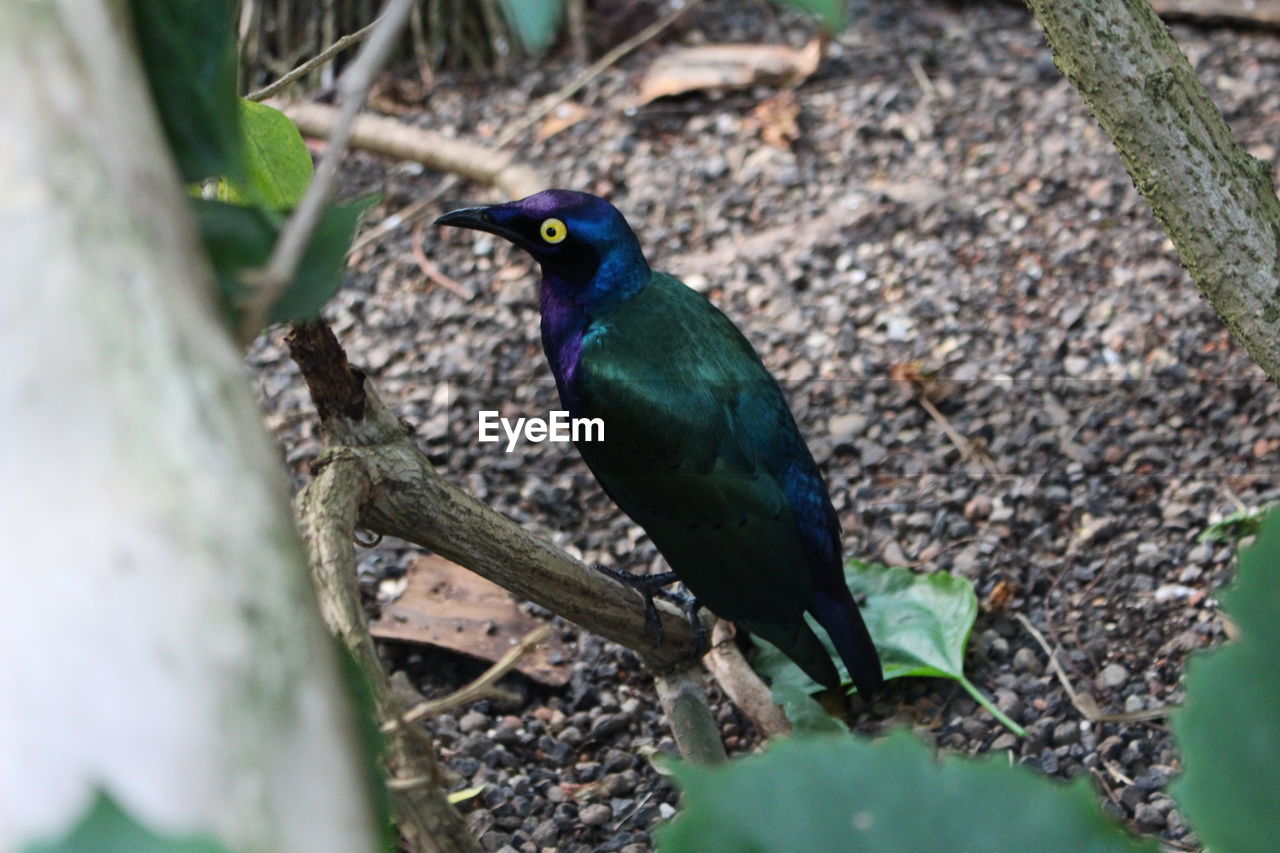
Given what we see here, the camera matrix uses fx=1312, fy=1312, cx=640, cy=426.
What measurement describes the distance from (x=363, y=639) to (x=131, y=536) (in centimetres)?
71

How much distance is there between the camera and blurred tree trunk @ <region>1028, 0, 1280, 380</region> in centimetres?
168

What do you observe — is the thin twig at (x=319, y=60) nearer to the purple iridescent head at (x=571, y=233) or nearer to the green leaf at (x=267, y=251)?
the green leaf at (x=267, y=251)

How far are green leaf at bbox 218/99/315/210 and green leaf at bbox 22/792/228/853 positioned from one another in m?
0.99

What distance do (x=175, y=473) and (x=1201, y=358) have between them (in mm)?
3039

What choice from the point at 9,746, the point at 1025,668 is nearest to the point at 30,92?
the point at 9,746

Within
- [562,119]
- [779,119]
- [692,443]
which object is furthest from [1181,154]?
[562,119]

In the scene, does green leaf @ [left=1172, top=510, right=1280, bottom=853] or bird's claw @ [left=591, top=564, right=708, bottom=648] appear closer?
green leaf @ [left=1172, top=510, right=1280, bottom=853]

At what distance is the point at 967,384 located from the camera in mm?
3264

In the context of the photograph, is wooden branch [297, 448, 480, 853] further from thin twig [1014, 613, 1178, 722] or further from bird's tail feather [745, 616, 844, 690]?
thin twig [1014, 613, 1178, 722]

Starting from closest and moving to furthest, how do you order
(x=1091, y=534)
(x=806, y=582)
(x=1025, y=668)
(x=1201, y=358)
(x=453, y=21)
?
(x=806, y=582) < (x=1025, y=668) < (x=1091, y=534) < (x=1201, y=358) < (x=453, y=21)

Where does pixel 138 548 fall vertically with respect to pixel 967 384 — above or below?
above

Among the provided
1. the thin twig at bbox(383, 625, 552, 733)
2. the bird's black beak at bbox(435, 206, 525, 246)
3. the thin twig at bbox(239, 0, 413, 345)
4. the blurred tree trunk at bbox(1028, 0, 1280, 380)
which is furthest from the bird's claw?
the thin twig at bbox(239, 0, 413, 345)

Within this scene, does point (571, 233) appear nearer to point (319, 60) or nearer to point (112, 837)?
point (319, 60)

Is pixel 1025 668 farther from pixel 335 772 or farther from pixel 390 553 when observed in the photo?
pixel 335 772
